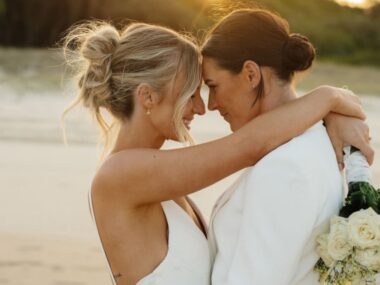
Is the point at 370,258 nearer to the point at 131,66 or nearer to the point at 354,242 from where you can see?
the point at 354,242

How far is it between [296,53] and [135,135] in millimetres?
707

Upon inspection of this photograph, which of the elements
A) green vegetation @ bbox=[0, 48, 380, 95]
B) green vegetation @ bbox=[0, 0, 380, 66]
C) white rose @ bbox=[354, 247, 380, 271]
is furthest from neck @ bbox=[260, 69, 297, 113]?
green vegetation @ bbox=[0, 0, 380, 66]

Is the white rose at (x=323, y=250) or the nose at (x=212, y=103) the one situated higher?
the nose at (x=212, y=103)

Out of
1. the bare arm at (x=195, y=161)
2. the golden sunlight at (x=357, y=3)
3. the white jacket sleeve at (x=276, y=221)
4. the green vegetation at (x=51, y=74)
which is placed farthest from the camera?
the golden sunlight at (x=357, y=3)

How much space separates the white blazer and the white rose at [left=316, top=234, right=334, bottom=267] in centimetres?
4

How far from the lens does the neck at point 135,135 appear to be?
373 cm

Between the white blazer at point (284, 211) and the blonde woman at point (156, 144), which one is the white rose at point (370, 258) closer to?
the white blazer at point (284, 211)

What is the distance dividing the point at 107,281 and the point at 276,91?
4.34 metres

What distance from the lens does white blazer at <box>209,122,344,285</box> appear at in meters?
3.19

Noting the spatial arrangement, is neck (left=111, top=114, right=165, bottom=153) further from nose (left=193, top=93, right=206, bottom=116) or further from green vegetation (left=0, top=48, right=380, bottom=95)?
green vegetation (left=0, top=48, right=380, bottom=95)

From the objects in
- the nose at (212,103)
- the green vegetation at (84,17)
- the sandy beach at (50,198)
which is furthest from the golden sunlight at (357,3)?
the nose at (212,103)

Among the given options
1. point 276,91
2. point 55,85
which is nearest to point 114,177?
point 276,91

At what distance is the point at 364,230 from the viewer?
129 inches

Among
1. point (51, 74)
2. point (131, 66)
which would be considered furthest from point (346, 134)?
point (51, 74)
